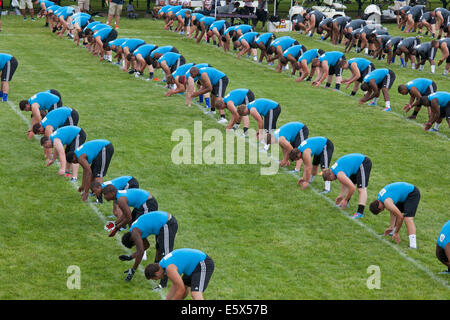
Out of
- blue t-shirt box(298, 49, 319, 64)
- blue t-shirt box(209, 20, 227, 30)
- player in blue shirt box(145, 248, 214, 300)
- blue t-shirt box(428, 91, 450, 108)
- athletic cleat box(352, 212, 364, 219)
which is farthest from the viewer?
blue t-shirt box(209, 20, 227, 30)

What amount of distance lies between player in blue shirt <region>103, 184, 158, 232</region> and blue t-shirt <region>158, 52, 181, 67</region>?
1059 cm

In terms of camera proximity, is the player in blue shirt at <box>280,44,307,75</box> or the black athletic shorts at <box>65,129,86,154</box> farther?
the player in blue shirt at <box>280,44,307,75</box>

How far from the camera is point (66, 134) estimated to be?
46.5 feet

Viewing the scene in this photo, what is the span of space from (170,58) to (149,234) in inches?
459

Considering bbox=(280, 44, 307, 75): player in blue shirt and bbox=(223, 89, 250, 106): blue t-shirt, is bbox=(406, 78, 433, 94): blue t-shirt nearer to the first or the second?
bbox=(223, 89, 250, 106): blue t-shirt

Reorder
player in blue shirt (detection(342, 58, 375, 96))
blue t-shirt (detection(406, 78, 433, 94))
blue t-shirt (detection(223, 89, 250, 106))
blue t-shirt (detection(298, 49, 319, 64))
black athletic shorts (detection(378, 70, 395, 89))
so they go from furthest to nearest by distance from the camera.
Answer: blue t-shirt (detection(298, 49, 319, 64)) < player in blue shirt (detection(342, 58, 375, 96)) < black athletic shorts (detection(378, 70, 395, 89)) < blue t-shirt (detection(406, 78, 433, 94)) < blue t-shirt (detection(223, 89, 250, 106))

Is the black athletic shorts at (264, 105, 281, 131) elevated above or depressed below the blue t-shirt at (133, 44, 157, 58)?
below

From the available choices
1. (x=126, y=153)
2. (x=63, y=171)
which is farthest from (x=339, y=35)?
(x=63, y=171)

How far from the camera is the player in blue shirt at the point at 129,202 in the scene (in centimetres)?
1129

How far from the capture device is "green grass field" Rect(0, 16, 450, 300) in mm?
10859

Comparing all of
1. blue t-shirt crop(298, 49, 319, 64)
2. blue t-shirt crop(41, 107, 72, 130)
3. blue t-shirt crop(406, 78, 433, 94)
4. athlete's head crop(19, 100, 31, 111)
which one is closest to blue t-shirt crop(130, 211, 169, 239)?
blue t-shirt crop(41, 107, 72, 130)

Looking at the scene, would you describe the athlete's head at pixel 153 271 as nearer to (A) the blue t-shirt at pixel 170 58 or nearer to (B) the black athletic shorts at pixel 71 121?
(B) the black athletic shorts at pixel 71 121

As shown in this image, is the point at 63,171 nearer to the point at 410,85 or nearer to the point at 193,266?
the point at 193,266
